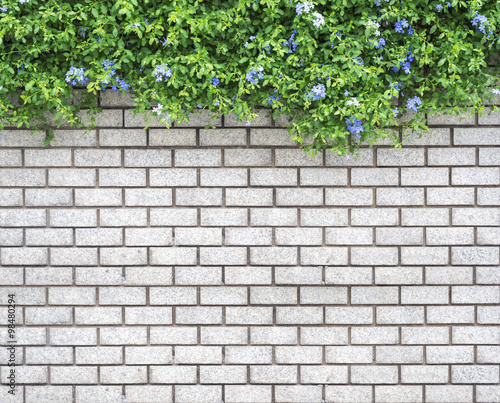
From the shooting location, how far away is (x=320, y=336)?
326 centimetres

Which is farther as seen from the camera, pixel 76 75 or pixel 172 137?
pixel 172 137

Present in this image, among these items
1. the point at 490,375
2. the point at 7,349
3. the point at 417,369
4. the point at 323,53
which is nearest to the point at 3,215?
the point at 7,349

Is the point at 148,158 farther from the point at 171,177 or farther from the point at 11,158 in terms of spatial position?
the point at 11,158

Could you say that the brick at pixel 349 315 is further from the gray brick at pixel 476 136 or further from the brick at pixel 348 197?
the gray brick at pixel 476 136

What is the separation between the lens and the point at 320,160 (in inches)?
128

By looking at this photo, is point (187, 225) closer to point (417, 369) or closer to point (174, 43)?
point (174, 43)

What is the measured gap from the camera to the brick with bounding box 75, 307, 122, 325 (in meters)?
3.27

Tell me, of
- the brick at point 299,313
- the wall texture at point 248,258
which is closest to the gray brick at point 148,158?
the wall texture at point 248,258

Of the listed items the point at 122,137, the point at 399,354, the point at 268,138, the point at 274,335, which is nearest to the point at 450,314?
the point at 399,354

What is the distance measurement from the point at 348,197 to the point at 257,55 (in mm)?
1077

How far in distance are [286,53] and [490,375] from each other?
8.15 ft

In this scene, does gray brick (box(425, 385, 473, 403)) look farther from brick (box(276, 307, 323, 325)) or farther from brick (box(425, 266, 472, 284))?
brick (box(276, 307, 323, 325))

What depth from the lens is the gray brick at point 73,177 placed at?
10.7ft

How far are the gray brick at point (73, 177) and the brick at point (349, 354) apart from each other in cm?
192
